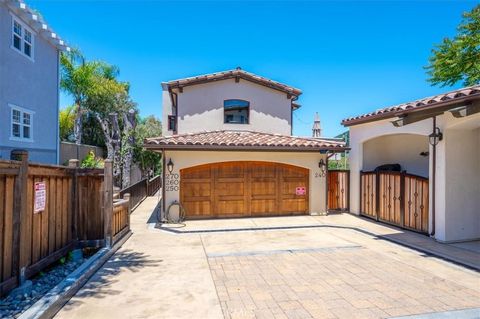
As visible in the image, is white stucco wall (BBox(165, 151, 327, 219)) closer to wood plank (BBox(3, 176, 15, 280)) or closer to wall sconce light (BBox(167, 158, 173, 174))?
wall sconce light (BBox(167, 158, 173, 174))

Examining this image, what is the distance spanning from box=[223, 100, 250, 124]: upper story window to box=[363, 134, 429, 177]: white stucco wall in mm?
6644

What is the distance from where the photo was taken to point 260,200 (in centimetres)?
1235

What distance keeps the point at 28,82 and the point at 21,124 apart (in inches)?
78.9

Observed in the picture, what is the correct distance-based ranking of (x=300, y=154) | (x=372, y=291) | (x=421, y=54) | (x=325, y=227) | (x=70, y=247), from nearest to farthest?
(x=372, y=291), (x=70, y=247), (x=325, y=227), (x=300, y=154), (x=421, y=54)

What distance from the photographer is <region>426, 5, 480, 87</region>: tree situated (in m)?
13.9

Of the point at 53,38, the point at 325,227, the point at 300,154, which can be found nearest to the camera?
the point at 325,227

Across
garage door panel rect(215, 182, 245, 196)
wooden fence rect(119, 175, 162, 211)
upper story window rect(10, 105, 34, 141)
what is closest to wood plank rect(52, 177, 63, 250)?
wooden fence rect(119, 175, 162, 211)

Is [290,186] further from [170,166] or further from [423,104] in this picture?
[423,104]

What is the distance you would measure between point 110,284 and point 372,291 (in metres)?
4.74

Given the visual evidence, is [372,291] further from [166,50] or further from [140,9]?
[166,50]

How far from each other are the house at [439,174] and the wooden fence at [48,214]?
28.2 feet

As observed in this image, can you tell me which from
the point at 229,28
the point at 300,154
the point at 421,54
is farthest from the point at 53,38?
the point at 421,54

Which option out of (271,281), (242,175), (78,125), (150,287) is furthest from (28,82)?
(271,281)

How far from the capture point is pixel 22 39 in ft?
41.5
